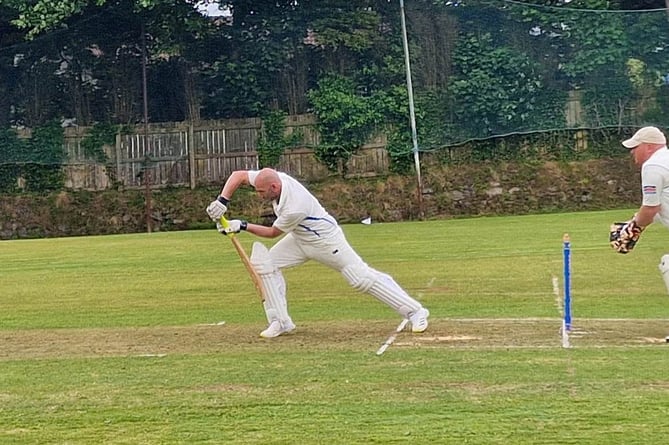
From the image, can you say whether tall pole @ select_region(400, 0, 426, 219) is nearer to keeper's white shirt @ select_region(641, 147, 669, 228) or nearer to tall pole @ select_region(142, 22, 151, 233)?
tall pole @ select_region(142, 22, 151, 233)

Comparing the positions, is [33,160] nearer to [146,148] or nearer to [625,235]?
[146,148]

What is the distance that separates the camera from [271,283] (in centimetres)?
898

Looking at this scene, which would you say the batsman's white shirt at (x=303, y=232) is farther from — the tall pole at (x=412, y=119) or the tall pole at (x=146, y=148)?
the tall pole at (x=146, y=148)

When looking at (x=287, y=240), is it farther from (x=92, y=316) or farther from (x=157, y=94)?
(x=157, y=94)

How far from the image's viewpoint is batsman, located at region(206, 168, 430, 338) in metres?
8.68

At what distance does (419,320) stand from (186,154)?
21.0 metres

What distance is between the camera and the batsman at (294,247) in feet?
28.5

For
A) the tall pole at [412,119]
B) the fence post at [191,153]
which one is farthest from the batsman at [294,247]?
the fence post at [191,153]

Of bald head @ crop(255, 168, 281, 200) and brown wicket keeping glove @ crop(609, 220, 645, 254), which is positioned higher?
bald head @ crop(255, 168, 281, 200)

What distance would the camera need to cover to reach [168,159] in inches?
1144

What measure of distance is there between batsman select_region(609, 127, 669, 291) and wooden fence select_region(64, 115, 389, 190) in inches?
808

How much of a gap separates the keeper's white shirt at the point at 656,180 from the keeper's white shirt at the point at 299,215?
2650 millimetres

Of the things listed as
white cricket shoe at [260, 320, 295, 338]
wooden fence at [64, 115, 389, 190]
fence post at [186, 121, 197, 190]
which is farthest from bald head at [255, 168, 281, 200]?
fence post at [186, 121, 197, 190]

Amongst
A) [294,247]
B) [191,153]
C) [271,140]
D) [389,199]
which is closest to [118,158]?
[191,153]
